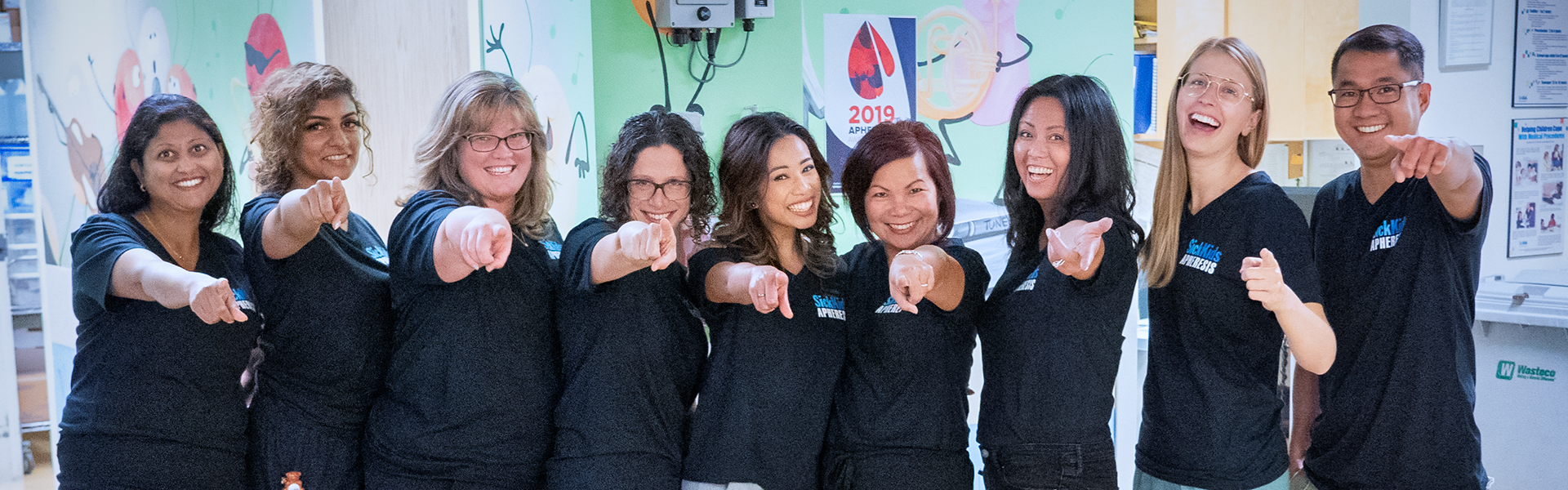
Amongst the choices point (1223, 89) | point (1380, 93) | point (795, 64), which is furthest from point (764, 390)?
point (795, 64)

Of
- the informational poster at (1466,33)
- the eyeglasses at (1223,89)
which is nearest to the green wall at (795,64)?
the informational poster at (1466,33)

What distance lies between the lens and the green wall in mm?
3285

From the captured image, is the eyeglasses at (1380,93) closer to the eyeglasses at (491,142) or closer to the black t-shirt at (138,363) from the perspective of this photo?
the eyeglasses at (491,142)

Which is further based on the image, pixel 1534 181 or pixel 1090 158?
pixel 1534 181

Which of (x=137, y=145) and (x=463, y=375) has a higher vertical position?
(x=137, y=145)

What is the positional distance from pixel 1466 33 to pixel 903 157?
2853mm

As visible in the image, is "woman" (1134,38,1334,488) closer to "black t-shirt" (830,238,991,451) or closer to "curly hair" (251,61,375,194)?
"black t-shirt" (830,238,991,451)

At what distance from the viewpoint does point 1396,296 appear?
6.46ft

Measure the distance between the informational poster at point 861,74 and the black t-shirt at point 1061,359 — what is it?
1615 mm

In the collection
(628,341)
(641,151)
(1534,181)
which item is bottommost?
(628,341)

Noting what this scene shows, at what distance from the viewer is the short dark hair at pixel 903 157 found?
6.84 ft

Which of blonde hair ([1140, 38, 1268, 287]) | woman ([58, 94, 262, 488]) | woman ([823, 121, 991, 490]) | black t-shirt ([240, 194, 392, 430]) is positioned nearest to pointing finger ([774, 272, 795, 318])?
woman ([823, 121, 991, 490])

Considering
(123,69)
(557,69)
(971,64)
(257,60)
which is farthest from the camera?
(971,64)

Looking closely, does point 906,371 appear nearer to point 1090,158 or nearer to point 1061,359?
point 1061,359
